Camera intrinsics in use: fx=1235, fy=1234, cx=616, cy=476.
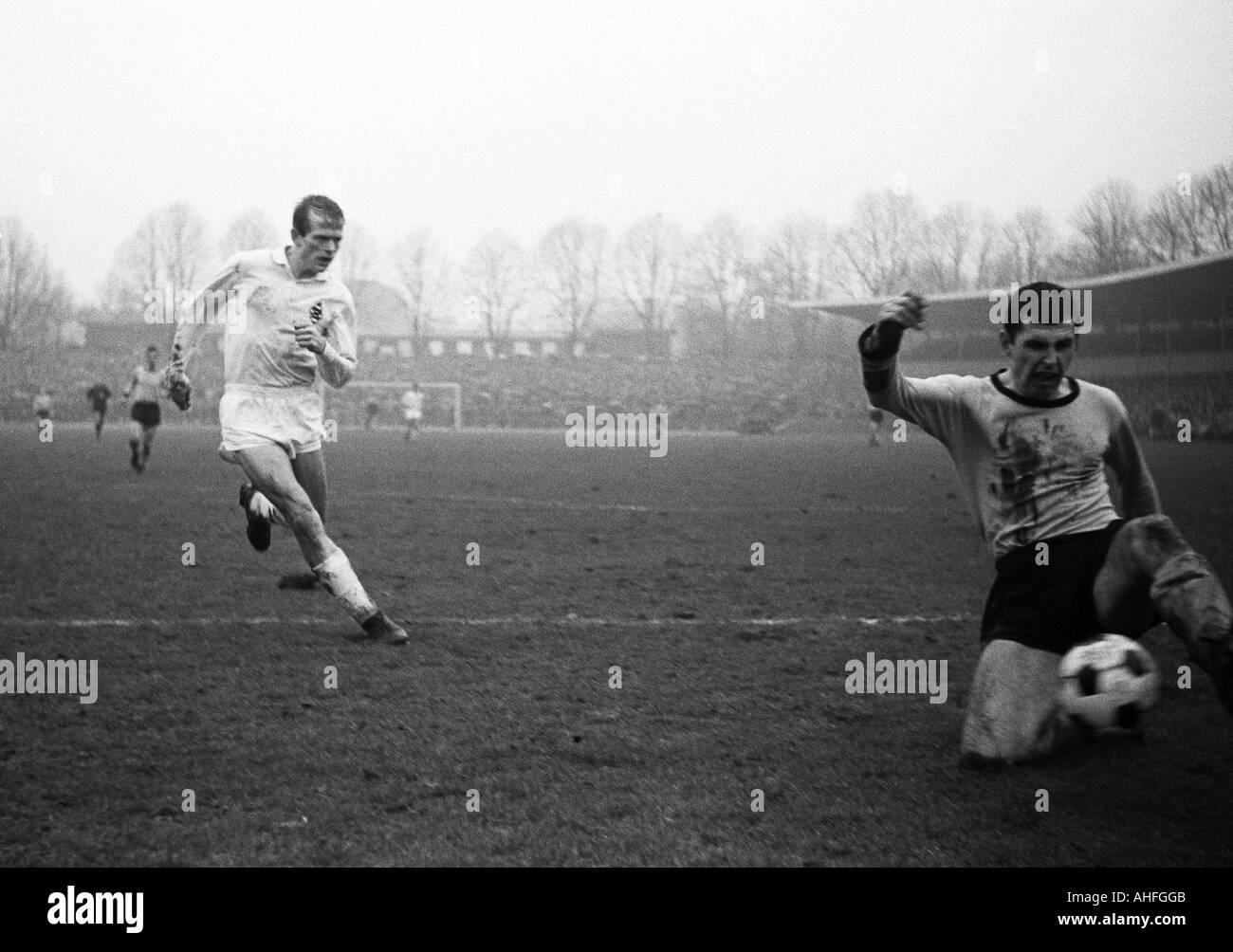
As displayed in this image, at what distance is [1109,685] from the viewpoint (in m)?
4.24

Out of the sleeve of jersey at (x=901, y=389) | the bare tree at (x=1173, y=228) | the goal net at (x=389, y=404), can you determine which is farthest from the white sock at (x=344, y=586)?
the goal net at (x=389, y=404)

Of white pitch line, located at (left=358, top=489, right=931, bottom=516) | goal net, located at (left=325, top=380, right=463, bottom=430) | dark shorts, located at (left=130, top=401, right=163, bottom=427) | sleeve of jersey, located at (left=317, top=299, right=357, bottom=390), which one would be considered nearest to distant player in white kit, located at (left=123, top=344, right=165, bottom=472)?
dark shorts, located at (left=130, top=401, right=163, bottom=427)

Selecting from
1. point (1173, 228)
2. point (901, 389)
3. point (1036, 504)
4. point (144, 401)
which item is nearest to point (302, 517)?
point (901, 389)

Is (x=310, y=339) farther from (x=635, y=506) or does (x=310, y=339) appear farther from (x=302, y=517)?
(x=635, y=506)

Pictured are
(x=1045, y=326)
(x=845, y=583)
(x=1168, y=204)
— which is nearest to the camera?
(x=1045, y=326)

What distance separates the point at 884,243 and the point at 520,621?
34490mm

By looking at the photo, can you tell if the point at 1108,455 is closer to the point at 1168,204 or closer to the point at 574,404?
the point at 1168,204

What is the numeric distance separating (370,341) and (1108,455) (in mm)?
75919

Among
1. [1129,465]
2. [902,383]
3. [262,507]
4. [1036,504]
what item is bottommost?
[262,507]

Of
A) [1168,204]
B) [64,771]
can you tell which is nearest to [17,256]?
[1168,204]

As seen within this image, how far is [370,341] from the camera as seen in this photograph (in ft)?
257

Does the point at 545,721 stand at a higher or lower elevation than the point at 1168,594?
lower

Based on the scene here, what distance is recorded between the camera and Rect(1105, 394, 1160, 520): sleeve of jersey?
15.6 ft
